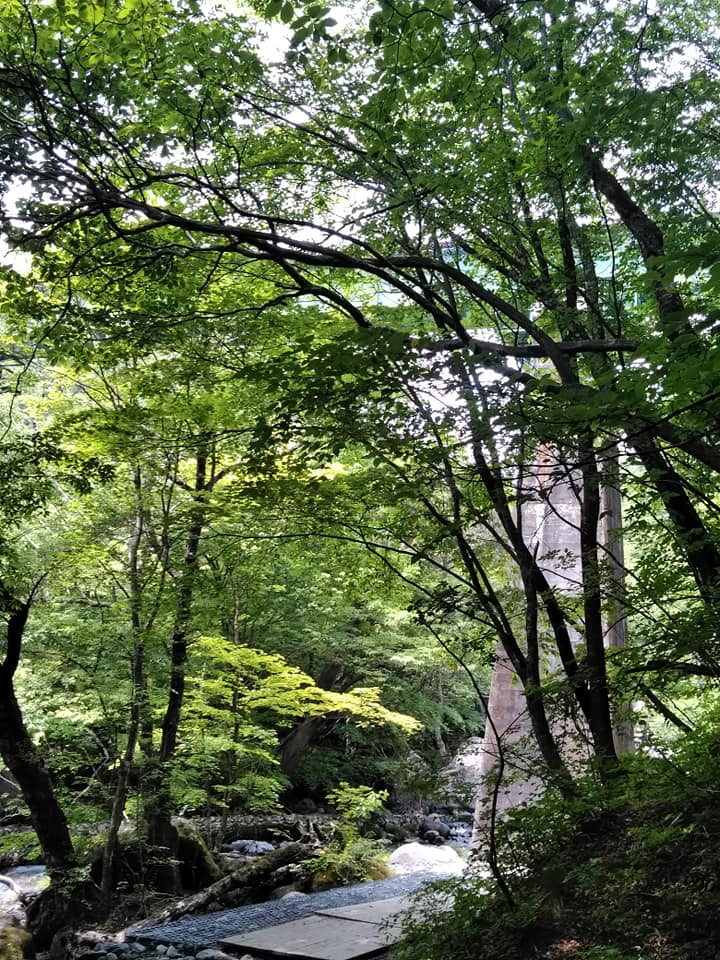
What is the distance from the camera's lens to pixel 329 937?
18.6ft

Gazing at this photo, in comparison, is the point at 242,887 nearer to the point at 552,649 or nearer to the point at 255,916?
the point at 255,916

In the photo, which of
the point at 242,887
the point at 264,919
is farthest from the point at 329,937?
the point at 242,887

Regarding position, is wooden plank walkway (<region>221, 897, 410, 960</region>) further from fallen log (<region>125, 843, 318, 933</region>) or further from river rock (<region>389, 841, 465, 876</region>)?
river rock (<region>389, 841, 465, 876</region>)

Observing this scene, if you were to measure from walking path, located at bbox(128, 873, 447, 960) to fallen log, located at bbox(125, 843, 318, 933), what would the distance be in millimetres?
299

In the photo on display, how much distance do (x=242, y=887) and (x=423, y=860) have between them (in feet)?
11.4

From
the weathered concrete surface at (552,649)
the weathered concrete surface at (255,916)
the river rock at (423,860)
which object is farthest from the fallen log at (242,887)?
the weathered concrete surface at (552,649)

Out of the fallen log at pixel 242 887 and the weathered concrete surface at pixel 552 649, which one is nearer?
the weathered concrete surface at pixel 552 649

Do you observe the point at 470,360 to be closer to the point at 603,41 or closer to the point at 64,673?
the point at 603,41

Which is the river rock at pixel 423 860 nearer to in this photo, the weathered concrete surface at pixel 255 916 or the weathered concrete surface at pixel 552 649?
the weathered concrete surface at pixel 255 916

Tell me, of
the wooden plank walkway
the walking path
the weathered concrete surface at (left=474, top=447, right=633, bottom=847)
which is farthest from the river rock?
the wooden plank walkway

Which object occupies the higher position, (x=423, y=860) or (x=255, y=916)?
(x=255, y=916)

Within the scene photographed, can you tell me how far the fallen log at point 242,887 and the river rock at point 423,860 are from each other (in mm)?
1585

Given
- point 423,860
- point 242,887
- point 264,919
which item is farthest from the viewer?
point 423,860

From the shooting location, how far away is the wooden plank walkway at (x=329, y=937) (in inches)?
202
